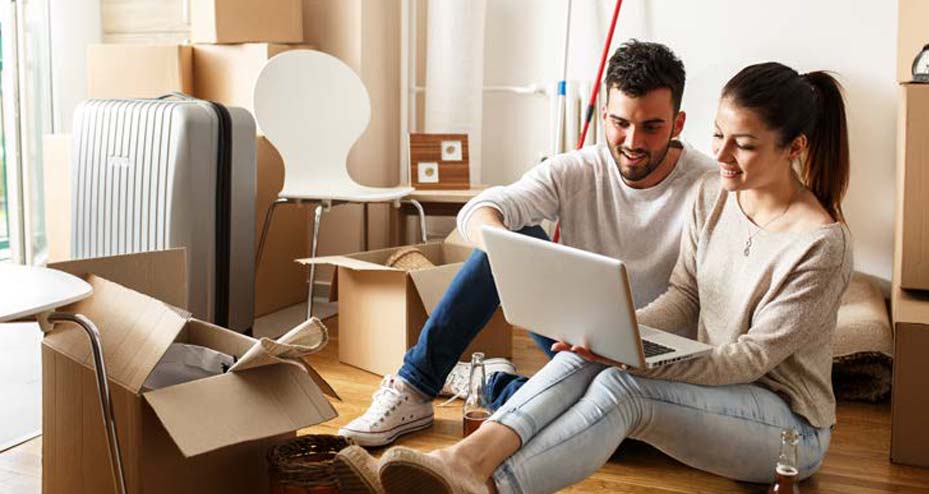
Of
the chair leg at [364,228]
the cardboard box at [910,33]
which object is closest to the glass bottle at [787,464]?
the cardboard box at [910,33]

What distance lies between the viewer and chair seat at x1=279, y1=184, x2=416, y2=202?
134 inches

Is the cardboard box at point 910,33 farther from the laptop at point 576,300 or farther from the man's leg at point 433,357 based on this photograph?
the laptop at point 576,300

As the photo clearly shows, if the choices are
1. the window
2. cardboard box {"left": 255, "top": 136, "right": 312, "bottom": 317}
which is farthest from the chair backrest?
the window

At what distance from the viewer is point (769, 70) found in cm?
190

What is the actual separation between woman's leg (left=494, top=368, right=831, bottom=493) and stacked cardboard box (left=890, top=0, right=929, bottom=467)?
449mm

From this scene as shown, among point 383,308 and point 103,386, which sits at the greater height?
point 103,386

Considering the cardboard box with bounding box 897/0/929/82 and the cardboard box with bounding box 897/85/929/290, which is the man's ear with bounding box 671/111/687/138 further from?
the cardboard box with bounding box 897/0/929/82

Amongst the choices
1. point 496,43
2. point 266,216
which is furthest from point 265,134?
point 496,43

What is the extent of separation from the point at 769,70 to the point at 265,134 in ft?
6.65

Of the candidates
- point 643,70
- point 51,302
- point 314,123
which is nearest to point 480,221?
point 643,70

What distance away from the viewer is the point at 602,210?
239cm

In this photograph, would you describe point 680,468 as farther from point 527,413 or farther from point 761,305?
point 527,413

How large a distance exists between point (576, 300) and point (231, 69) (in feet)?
7.84

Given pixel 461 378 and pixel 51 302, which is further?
pixel 461 378
